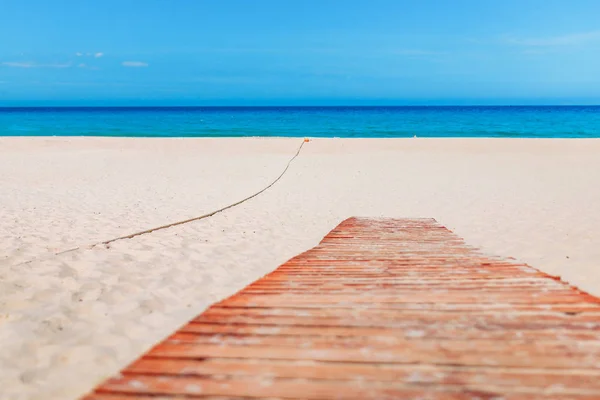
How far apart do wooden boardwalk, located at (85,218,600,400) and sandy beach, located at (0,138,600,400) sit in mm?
1198

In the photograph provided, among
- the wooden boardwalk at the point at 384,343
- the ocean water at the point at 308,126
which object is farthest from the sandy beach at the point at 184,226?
the ocean water at the point at 308,126

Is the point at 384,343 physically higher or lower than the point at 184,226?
higher

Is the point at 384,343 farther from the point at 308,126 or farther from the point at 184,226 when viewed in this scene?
the point at 308,126

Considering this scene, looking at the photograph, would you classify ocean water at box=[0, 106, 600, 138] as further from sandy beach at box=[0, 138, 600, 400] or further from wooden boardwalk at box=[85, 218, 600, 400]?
wooden boardwalk at box=[85, 218, 600, 400]

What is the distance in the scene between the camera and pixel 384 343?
241 centimetres

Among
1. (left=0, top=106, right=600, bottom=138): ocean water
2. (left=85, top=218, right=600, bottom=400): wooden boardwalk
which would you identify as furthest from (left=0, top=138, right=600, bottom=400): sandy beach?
(left=0, top=106, right=600, bottom=138): ocean water

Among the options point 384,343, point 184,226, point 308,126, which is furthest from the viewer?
point 308,126

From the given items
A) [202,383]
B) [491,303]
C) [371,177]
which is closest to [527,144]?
[371,177]

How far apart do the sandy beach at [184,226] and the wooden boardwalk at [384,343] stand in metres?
1.20

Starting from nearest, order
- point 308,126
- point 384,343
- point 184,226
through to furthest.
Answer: point 384,343 < point 184,226 < point 308,126

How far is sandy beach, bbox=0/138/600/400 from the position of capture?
12.3 ft

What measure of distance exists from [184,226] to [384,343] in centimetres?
566

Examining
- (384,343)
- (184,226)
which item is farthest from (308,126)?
(384,343)

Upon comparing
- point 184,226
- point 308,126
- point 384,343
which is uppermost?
point 308,126
